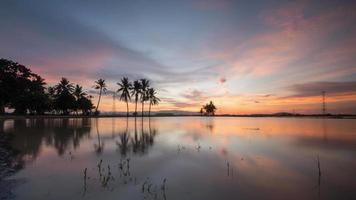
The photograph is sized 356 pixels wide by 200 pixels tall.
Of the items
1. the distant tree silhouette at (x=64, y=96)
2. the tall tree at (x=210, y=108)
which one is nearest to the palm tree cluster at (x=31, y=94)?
the distant tree silhouette at (x=64, y=96)

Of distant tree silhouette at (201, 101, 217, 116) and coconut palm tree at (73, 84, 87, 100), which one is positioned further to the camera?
distant tree silhouette at (201, 101, 217, 116)

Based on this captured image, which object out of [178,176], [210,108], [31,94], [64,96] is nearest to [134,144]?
[178,176]

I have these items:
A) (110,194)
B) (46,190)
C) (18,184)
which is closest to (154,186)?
(110,194)

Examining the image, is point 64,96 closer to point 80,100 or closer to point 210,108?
point 80,100

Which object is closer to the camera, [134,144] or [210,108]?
[134,144]

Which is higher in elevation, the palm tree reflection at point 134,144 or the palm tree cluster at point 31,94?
the palm tree cluster at point 31,94

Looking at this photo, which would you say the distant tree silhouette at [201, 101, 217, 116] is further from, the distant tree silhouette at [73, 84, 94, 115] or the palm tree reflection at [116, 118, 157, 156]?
the palm tree reflection at [116, 118, 157, 156]

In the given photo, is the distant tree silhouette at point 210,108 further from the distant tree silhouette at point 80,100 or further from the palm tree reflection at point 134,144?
the palm tree reflection at point 134,144

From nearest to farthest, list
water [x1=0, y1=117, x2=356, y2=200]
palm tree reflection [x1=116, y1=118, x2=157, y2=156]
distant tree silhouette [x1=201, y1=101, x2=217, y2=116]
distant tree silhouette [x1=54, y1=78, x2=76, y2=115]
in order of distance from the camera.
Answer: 1. water [x1=0, y1=117, x2=356, y2=200]
2. palm tree reflection [x1=116, y1=118, x2=157, y2=156]
3. distant tree silhouette [x1=54, y1=78, x2=76, y2=115]
4. distant tree silhouette [x1=201, y1=101, x2=217, y2=116]

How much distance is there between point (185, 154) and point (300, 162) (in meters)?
5.85

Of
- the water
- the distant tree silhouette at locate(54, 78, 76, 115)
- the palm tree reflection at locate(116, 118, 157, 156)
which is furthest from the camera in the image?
the distant tree silhouette at locate(54, 78, 76, 115)

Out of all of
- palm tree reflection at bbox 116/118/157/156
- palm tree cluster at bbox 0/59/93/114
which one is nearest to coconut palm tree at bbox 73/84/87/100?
palm tree cluster at bbox 0/59/93/114

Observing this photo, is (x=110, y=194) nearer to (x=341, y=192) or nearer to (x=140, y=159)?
(x=140, y=159)

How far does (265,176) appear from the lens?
9.31 m
